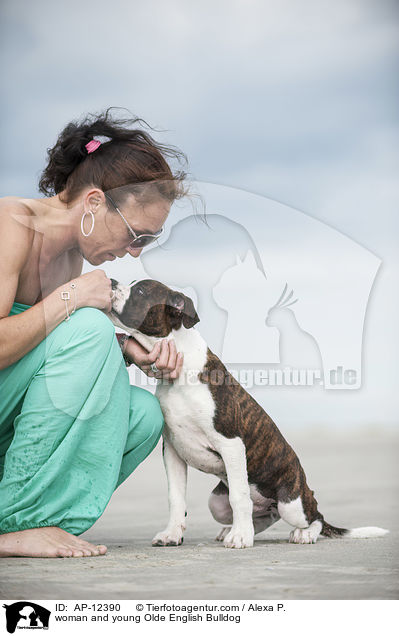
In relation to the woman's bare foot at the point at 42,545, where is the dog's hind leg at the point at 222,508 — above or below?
above

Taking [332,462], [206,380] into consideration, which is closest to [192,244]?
[206,380]

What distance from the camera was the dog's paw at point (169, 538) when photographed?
3027 mm

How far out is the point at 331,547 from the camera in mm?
Result: 2941

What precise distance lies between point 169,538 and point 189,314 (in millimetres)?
870

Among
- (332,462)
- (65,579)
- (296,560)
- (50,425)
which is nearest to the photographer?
(65,579)

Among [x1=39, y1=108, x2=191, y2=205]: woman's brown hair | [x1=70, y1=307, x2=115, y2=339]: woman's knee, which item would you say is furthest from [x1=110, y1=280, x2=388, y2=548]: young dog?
[x1=39, y1=108, x2=191, y2=205]: woman's brown hair

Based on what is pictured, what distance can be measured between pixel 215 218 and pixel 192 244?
14 cm

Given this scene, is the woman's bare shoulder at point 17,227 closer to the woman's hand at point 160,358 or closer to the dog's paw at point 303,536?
the woman's hand at point 160,358

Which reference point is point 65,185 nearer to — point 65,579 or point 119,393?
point 119,393

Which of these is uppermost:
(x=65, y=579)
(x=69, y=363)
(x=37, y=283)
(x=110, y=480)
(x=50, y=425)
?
(x=37, y=283)

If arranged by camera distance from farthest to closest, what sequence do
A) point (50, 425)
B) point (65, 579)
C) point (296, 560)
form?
1. point (50, 425)
2. point (296, 560)
3. point (65, 579)
